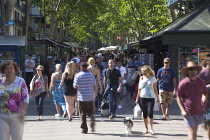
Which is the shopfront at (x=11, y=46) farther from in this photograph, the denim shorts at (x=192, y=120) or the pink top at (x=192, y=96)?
the denim shorts at (x=192, y=120)

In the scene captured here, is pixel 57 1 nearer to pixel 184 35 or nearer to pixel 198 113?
pixel 184 35

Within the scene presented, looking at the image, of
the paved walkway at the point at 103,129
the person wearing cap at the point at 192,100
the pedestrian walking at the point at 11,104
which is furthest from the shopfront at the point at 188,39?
the pedestrian walking at the point at 11,104

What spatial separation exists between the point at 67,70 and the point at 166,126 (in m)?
2.84

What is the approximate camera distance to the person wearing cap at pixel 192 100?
6.24m

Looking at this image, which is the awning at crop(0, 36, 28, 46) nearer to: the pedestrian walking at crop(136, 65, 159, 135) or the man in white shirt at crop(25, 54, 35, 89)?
the man in white shirt at crop(25, 54, 35, 89)

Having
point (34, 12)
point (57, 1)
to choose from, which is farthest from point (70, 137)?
point (34, 12)

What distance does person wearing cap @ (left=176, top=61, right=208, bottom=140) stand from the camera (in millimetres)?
6242

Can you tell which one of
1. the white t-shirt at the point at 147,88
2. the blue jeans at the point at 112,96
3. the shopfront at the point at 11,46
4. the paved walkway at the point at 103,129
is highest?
the shopfront at the point at 11,46

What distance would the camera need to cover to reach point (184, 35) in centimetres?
1677

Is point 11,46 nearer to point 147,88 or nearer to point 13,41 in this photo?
point 13,41

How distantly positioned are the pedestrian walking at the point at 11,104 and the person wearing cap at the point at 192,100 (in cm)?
238

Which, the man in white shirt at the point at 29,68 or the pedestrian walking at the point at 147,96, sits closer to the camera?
the pedestrian walking at the point at 147,96

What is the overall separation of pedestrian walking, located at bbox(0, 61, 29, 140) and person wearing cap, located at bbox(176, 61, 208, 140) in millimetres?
2377

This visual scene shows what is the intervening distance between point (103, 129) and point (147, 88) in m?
1.48
